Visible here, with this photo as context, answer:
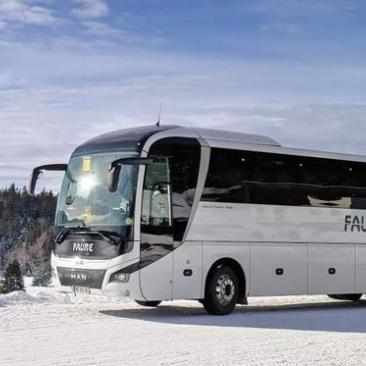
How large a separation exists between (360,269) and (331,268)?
1.03 metres

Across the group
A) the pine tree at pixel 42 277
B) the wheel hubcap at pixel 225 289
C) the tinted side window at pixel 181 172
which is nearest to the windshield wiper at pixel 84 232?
the tinted side window at pixel 181 172

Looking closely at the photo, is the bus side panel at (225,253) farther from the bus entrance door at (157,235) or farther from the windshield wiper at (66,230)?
the windshield wiper at (66,230)

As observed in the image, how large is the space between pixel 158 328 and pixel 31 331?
6.62ft

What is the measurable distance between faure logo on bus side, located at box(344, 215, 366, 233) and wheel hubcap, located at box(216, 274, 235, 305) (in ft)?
12.8

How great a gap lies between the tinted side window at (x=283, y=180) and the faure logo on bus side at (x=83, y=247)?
7.78ft

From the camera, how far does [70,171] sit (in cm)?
1549

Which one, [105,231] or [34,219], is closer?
A: [105,231]

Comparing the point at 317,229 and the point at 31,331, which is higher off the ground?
the point at 317,229

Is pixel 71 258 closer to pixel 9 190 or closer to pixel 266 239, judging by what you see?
pixel 266 239

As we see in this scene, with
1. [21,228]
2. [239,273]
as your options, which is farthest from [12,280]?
[21,228]

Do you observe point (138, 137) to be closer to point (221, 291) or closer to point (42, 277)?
point (221, 291)

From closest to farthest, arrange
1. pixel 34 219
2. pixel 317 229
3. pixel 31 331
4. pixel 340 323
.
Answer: pixel 31 331
pixel 340 323
pixel 317 229
pixel 34 219

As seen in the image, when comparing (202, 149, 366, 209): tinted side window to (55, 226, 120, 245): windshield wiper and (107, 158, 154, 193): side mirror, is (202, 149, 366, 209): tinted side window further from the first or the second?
(55, 226, 120, 245): windshield wiper

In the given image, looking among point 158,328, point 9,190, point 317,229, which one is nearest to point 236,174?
point 317,229
